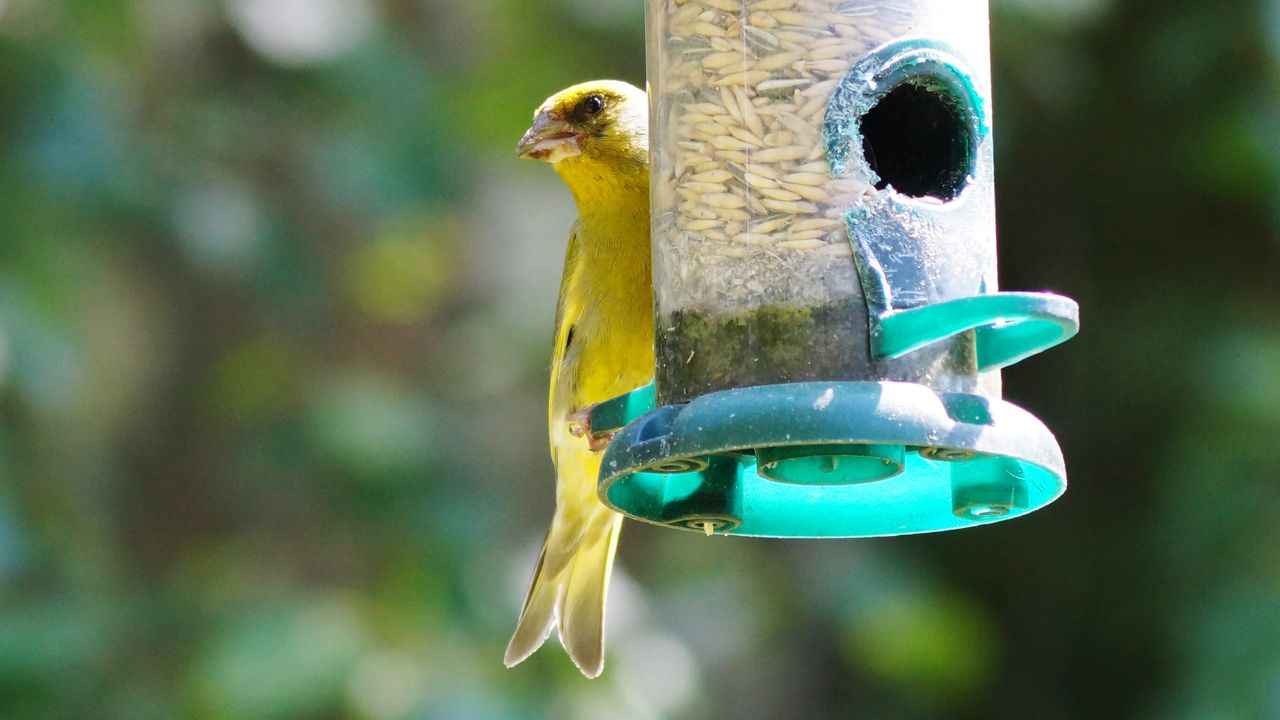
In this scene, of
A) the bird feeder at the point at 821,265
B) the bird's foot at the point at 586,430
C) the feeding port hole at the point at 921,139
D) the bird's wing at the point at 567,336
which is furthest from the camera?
the bird's wing at the point at 567,336

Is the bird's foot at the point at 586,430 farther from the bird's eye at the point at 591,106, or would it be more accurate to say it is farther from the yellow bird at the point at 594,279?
the bird's eye at the point at 591,106

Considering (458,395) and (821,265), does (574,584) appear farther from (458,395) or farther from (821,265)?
(458,395)

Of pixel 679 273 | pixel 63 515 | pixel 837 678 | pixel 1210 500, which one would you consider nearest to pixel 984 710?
pixel 837 678

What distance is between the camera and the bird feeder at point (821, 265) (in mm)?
3113

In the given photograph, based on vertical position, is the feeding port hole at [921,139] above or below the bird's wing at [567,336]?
above

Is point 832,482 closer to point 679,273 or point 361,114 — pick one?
point 679,273

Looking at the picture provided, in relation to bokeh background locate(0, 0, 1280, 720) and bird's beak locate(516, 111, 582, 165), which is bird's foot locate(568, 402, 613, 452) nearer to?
bird's beak locate(516, 111, 582, 165)

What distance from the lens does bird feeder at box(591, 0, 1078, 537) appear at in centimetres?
311

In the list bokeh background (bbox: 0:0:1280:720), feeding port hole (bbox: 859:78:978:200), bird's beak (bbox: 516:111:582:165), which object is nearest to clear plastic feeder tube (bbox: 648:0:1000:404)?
feeding port hole (bbox: 859:78:978:200)

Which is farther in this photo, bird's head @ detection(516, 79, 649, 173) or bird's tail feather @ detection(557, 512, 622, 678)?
bird's tail feather @ detection(557, 512, 622, 678)

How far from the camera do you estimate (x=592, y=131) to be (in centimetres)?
437

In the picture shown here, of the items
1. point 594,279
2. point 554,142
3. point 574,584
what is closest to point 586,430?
point 594,279

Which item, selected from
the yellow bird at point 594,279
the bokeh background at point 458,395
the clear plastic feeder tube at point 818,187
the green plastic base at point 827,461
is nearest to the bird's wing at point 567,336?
the yellow bird at point 594,279

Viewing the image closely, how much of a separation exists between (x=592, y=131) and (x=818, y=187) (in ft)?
3.92
